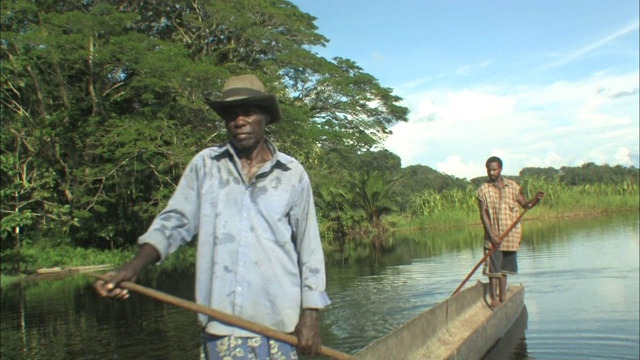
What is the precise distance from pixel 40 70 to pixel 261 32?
5.73 metres

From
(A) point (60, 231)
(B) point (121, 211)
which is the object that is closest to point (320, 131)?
(B) point (121, 211)

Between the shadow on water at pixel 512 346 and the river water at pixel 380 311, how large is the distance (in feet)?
0.06

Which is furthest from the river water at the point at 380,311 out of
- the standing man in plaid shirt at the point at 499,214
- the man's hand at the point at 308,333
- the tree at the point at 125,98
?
the man's hand at the point at 308,333

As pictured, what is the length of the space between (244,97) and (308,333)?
798 mm

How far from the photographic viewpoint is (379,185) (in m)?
25.3

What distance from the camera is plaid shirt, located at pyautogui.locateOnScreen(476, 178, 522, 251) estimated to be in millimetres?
6551

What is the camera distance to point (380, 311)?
27.1ft

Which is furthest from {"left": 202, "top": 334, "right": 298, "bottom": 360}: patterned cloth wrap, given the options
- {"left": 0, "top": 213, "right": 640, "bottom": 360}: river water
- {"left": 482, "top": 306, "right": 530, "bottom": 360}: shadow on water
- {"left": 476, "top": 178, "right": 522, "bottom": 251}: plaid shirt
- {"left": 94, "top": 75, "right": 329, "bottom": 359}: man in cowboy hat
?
{"left": 476, "top": 178, "right": 522, "bottom": 251}: plaid shirt

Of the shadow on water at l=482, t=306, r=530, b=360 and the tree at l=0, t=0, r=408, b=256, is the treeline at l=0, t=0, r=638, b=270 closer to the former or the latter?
the tree at l=0, t=0, r=408, b=256

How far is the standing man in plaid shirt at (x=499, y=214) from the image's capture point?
652cm

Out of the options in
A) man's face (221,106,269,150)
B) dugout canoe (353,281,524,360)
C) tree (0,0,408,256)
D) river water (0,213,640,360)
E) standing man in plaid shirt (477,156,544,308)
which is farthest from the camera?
tree (0,0,408,256)

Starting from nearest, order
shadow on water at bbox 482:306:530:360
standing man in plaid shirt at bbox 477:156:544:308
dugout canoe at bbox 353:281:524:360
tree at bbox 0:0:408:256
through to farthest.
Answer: dugout canoe at bbox 353:281:524:360 → shadow on water at bbox 482:306:530:360 → standing man in plaid shirt at bbox 477:156:544:308 → tree at bbox 0:0:408:256

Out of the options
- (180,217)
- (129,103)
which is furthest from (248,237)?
(129,103)

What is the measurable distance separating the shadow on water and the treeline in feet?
33.8
